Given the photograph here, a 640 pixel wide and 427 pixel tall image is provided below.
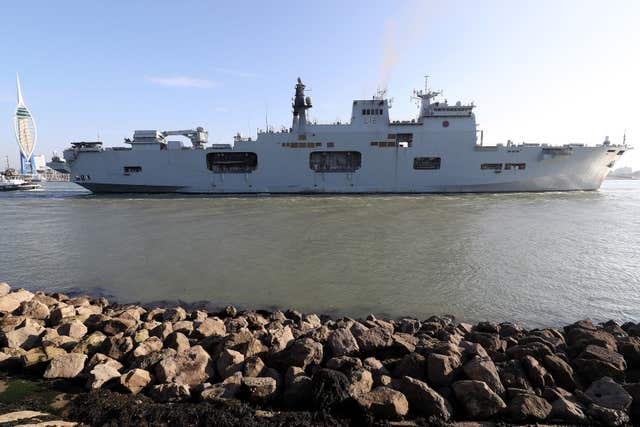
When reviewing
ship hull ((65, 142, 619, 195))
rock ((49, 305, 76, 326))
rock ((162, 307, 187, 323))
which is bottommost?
rock ((162, 307, 187, 323))

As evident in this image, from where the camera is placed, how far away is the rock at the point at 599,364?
2736 millimetres

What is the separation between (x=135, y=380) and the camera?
2617mm

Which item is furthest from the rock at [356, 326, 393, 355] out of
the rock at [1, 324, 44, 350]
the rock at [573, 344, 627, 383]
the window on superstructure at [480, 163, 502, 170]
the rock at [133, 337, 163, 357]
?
the window on superstructure at [480, 163, 502, 170]

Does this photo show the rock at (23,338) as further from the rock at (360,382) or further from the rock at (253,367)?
the rock at (360,382)

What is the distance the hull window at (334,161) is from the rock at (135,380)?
24626 millimetres

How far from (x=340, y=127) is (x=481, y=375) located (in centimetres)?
2468

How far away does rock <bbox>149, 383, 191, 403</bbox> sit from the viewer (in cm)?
247

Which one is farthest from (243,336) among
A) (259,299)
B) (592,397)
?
(592,397)

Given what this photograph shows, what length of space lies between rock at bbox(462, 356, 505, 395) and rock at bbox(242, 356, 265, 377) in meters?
1.85

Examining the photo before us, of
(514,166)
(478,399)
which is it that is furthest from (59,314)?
(514,166)

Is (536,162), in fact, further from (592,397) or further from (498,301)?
(592,397)

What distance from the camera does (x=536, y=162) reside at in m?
25.6

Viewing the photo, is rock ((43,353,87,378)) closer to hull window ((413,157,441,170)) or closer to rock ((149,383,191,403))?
rock ((149,383,191,403))

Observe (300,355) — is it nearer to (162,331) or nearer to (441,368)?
(441,368)
